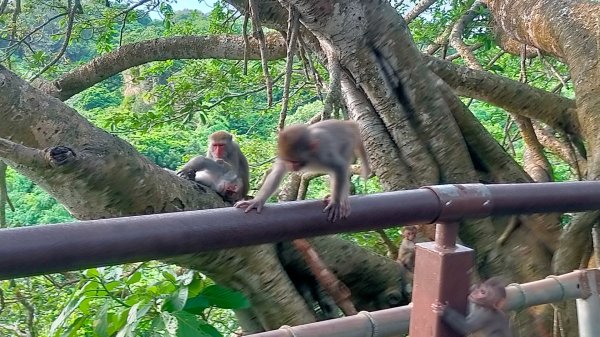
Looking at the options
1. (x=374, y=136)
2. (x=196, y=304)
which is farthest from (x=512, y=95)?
(x=196, y=304)

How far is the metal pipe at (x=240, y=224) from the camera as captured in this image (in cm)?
82

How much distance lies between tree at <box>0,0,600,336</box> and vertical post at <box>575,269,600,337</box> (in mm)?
992

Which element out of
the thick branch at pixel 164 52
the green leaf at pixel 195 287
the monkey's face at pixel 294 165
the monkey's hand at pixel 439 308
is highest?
the thick branch at pixel 164 52

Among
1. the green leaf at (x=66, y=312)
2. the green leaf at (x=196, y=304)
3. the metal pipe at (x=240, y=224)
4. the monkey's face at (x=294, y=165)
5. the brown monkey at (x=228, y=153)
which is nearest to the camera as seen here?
the metal pipe at (x=240, y=224)

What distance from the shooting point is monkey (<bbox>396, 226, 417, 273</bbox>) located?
2811 mm

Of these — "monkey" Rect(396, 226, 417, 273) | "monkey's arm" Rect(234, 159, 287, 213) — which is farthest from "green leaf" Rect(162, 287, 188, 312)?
"monkey" Rect(396, 226, 417, 273)

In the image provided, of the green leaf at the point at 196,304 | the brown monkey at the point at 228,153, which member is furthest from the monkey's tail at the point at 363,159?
the green leaf at the point at 196,304

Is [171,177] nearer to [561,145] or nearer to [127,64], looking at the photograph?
[127,64]

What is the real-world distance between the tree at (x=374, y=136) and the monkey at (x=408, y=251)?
0.09 m

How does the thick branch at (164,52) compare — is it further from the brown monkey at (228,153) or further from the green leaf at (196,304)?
the green leaf at (196,304)

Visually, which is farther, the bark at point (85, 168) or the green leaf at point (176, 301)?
the bark at point (85, 168)

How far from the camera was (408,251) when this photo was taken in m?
2.88

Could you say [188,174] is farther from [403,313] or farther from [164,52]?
[403,313]

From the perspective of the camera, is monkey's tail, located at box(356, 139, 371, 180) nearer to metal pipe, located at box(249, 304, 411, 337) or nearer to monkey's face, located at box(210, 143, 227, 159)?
monkey's face, located at box(210, 143, 227, 159)
